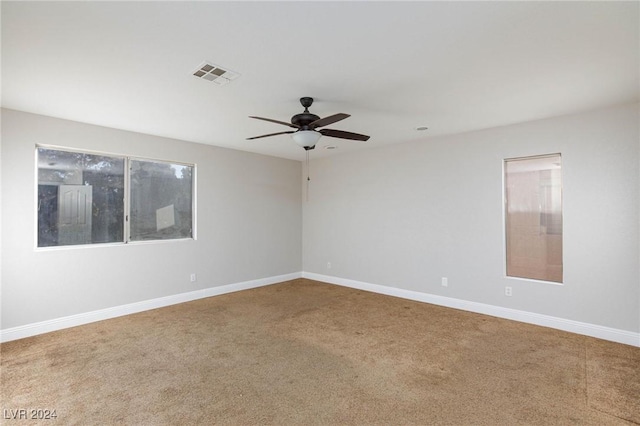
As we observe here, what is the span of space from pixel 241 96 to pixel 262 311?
2.87 m

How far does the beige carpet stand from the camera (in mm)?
2184

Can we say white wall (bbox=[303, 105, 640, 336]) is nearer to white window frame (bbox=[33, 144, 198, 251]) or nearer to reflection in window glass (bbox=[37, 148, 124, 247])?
white window frame (bbox=[33, 144, 198, 251])

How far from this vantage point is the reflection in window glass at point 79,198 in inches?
151

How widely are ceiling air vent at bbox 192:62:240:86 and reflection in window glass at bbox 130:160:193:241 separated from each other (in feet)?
8.33

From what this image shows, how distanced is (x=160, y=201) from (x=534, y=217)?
5.30 metres

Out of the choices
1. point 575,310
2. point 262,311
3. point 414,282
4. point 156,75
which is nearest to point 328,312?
point 262,311

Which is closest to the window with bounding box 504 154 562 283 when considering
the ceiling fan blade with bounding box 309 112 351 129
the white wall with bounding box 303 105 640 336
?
the white wall with bounding box 303 105 640 336

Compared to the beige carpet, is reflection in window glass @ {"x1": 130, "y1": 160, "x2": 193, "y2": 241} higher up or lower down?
higher up

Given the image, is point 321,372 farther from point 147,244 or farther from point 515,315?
point 147,244

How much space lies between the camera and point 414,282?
5117 mm

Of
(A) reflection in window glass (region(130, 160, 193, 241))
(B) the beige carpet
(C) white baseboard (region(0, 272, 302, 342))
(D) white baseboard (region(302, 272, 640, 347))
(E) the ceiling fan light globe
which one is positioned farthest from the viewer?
(A) reflection in window glass (region(130, 160, 193, 241))

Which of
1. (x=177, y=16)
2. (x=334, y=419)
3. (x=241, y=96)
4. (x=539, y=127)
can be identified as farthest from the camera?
(x=539, y=127)

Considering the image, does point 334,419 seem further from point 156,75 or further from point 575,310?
point 575,310

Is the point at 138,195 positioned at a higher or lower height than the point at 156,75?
lower
